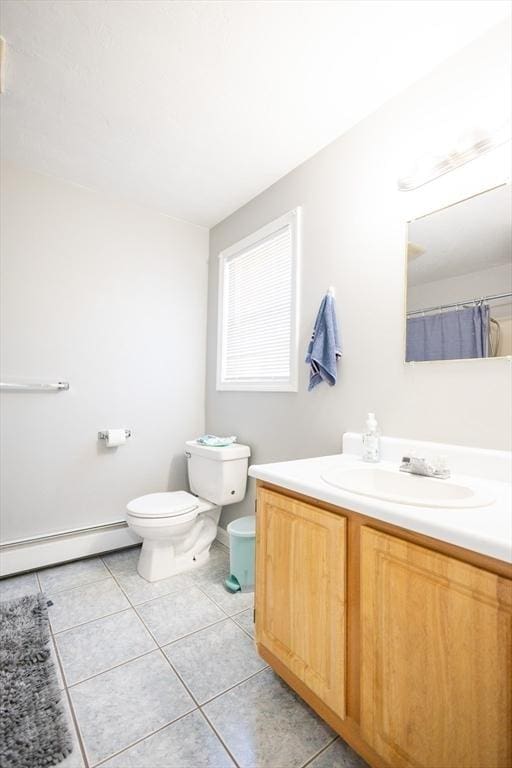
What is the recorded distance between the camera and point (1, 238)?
1.92 m

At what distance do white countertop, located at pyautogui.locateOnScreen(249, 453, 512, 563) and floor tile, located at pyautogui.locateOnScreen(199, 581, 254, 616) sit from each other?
2.97 feet

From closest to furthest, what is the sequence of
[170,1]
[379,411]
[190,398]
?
1. [170,1]
2. [379,411]
3. [190,398]

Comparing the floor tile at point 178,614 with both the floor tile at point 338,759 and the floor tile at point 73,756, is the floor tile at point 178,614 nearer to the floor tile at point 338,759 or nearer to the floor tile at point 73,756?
the floor tile at point 73,756

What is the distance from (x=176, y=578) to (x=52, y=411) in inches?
48.3

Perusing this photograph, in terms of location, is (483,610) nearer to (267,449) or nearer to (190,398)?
(267,449)

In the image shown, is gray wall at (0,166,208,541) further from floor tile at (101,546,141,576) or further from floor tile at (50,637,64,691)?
floor tile at (50,637,64,691)

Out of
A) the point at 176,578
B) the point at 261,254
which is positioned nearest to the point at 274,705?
the point at 176,578

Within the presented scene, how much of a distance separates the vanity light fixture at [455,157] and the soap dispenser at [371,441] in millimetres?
931

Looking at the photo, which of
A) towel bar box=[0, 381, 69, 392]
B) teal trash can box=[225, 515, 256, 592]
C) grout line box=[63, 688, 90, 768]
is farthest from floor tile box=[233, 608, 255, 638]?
towel bar box=[0, 381, 69, 392]

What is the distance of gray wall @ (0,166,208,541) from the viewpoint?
1962 millimetres

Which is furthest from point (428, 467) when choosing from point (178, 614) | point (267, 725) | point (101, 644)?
point (101, 644)

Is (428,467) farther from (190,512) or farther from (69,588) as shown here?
(69,588)

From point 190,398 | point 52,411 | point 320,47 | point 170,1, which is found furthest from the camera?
point 190,398

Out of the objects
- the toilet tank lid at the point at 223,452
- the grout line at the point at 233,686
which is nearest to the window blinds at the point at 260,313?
the toilet tank lid at the point at 223,452
